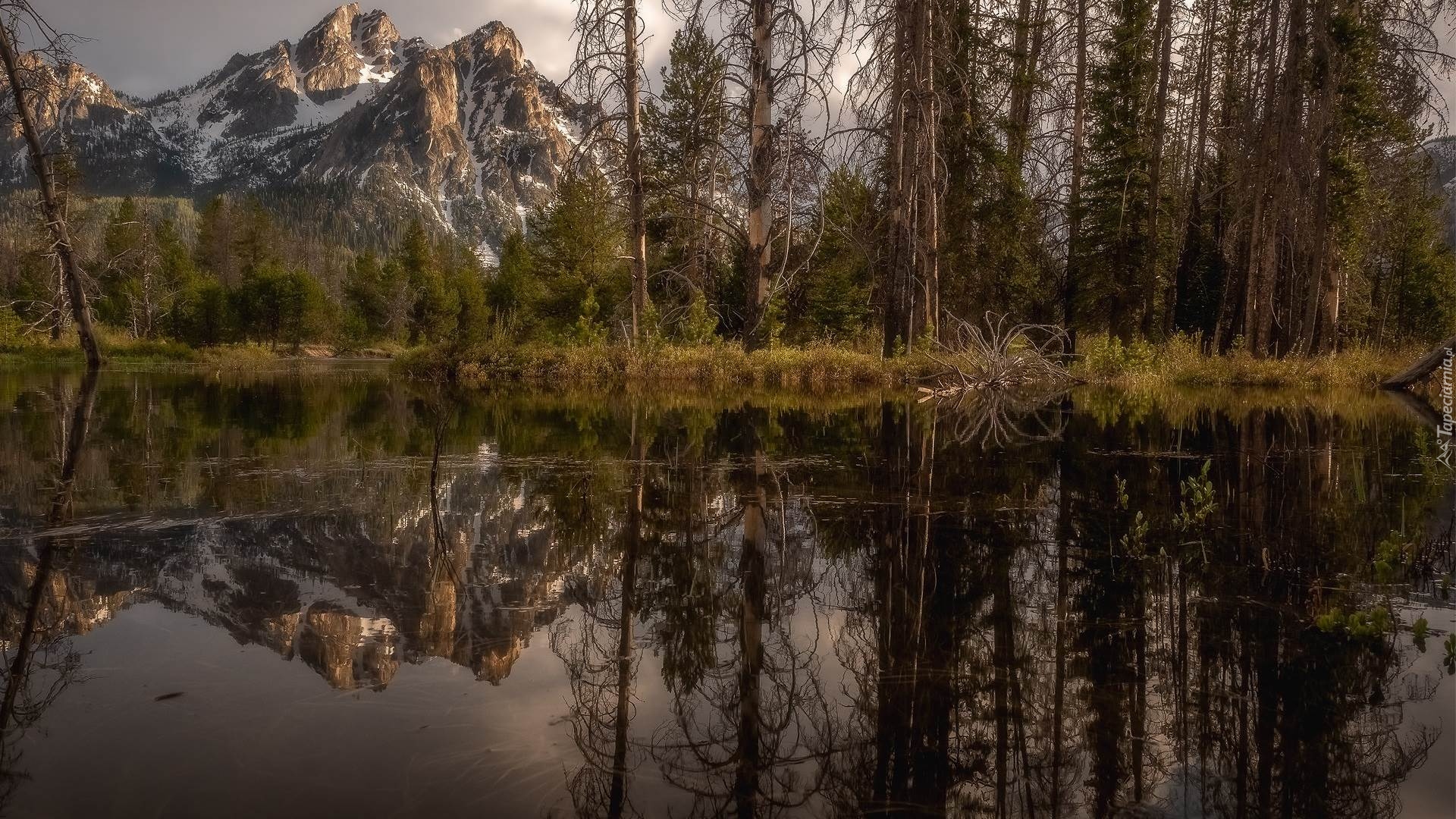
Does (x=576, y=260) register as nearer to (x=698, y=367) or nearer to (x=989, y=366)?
(x=698, y=367)

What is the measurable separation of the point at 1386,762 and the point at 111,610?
418cm

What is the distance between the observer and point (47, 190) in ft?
62.1

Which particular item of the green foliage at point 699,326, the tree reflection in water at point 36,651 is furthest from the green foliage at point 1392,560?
the green foliage at point 699,326

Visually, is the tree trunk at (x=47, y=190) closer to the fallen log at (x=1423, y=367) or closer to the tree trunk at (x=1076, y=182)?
the tree trunk at (x=1076, y=182)

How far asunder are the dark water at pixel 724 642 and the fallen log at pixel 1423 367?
9916 mm

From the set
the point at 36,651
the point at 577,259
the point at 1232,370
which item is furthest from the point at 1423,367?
the point at 577,259

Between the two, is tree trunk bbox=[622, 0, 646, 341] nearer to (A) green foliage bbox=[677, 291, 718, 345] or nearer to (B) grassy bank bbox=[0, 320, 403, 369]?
(A) green foliage bbox=[677, 291, 718, 345]

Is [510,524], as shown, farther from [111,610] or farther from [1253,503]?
[1253,503]

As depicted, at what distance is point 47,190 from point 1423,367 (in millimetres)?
29949

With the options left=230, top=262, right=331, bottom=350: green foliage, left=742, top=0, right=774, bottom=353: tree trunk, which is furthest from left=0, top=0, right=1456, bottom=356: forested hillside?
left=230, top=262, right=331, bottom=350: green foliage

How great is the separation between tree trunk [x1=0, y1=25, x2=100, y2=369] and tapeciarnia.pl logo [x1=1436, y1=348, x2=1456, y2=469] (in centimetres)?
2444

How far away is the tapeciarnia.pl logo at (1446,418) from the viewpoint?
689cm

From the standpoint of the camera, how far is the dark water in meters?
1.91

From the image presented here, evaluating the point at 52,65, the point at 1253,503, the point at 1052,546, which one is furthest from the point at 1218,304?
the point at 52,65
